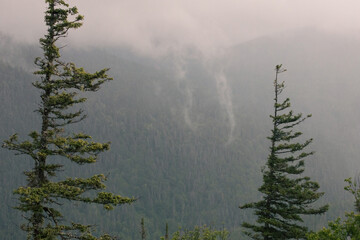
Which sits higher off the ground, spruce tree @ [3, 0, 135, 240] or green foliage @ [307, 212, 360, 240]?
spruce tree @ [3, 0, 135, 240]

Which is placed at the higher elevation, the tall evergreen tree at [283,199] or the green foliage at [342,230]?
the tall evergreen tree at [283,199]

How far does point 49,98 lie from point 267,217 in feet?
54.6

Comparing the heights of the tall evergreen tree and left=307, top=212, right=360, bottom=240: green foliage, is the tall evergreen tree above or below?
above

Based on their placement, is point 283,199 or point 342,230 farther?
point 283,199

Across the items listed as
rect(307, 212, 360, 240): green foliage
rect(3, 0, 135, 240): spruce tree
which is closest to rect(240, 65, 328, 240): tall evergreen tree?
rect(307, 212, 360, 240): green foliage

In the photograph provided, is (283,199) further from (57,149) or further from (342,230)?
(57,149)

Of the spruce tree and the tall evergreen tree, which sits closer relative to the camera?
the spruce tree

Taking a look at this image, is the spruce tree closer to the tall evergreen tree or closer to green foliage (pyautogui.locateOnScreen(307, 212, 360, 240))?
green foliage (pyautogui.locateOnScreen(307, 212, 360, 240))

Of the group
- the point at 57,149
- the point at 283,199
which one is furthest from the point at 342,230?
the point at 57,149

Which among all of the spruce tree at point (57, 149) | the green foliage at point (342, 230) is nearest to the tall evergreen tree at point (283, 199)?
the green foliage at point (342, 230)

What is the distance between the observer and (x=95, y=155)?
15695 mm

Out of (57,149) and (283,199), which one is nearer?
(57,149)

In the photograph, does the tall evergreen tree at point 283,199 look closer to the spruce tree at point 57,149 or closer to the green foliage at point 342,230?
the green foliage at point 342,230

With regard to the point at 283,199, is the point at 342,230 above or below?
below
